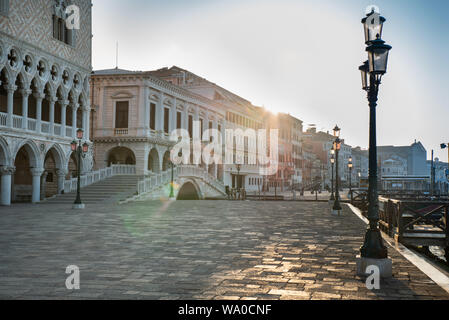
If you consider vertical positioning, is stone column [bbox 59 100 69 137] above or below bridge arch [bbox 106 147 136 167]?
above

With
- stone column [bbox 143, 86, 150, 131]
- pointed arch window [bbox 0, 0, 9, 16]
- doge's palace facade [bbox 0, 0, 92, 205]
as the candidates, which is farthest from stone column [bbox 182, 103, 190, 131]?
pointed arch window [bbox 0, 0, 9, 16]

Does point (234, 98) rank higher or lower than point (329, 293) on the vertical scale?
higher

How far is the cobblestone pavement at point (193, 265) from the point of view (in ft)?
19.4

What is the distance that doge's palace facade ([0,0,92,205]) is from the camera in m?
25.9

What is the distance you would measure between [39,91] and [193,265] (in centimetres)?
2401

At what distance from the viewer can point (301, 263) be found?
8.07 meters

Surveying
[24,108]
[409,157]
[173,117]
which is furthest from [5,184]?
[409,157]

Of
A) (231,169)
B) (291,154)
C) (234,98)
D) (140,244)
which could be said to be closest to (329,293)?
(140,244)

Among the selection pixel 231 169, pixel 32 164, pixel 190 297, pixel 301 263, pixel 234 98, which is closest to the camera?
pixel 190 297

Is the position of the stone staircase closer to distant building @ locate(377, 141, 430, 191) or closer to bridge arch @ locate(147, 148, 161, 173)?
bridge arch @ locate(147, 148, 161, 173)

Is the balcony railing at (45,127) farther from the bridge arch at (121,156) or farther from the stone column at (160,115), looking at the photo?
the stone column at (160,115)

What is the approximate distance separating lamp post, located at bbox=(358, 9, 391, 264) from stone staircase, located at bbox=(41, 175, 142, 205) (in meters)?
23.0
